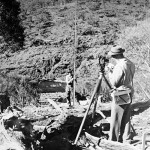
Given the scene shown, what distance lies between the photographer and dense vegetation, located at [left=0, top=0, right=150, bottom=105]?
24.7m

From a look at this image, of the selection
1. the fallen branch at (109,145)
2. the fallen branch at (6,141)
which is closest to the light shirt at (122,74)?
the fallen branch at (109,145)

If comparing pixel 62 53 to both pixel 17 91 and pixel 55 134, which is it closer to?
pixel 17 91

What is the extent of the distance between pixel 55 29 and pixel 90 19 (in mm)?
5854

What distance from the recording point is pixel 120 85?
3645 millimetres

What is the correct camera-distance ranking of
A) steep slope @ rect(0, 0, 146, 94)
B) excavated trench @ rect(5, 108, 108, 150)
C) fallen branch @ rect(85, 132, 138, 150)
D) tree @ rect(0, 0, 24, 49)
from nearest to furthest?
fallen branch @ rect(85, 132, 138, 150) < excavated trench @ rect(5, 108, 108, 150) < tree @ rect(0, 0, 24, 49) < steep slope @ rect(0, 0, 146, 94)

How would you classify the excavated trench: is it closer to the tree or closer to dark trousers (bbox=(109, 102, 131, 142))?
dark trousers (bbox=(109, 102, 131, 142))

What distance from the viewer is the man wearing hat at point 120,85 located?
358cm

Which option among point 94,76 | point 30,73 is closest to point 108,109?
point 94,76

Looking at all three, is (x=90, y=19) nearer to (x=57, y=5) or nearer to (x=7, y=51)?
(x=57, y=5)

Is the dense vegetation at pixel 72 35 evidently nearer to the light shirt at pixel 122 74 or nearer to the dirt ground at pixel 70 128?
the dirt ground at pixel 70 128

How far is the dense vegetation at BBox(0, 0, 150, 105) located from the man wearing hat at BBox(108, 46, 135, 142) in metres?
14.9

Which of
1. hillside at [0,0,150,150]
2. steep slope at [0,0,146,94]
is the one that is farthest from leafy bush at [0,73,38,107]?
steep slope at [0,0,146,94]

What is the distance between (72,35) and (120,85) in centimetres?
2951

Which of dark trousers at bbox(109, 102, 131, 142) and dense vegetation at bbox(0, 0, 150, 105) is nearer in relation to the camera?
dark trousers at bbox(109, 102, 131, 142)
